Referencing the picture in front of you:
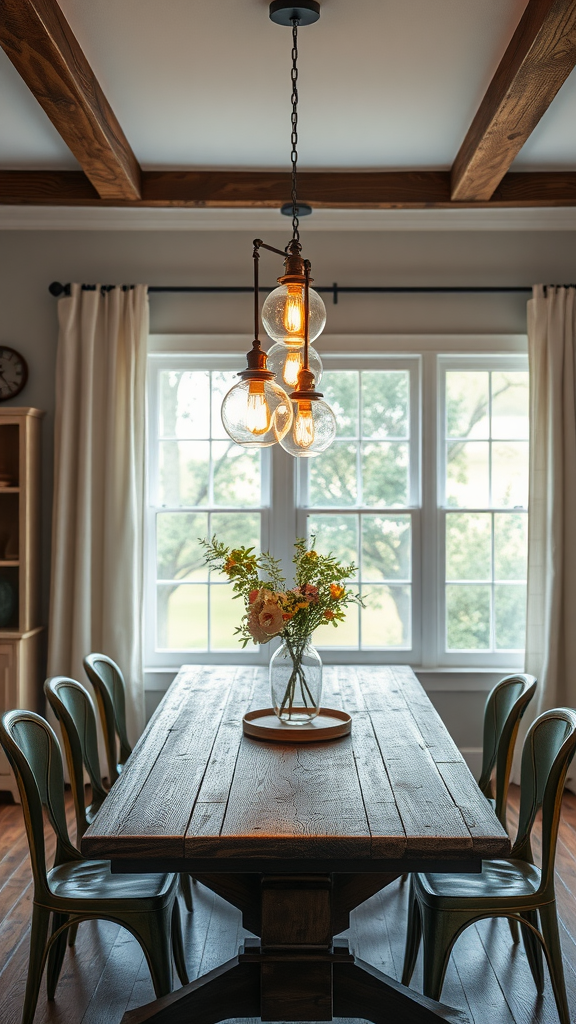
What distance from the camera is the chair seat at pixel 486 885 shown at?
7.66ft

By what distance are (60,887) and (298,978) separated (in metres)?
0.71

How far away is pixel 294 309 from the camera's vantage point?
2.74m

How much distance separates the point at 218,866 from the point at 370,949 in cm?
124

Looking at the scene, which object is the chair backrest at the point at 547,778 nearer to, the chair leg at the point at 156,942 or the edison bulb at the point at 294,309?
the chair leg at the point at 156,942

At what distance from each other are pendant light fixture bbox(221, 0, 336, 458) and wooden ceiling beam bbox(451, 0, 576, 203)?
27.9 inches

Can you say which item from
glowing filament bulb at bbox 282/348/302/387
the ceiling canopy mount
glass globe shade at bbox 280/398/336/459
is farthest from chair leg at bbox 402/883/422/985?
the ceiling canopy mount

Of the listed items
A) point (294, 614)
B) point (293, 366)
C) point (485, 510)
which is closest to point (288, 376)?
point (293, 366)

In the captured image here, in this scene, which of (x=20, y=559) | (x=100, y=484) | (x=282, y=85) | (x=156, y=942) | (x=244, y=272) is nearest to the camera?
(x=156, y=942)

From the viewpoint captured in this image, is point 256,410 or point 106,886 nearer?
point 106,886

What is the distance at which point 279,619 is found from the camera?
262cm

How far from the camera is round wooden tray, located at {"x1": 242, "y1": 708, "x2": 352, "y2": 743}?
8.80 feet

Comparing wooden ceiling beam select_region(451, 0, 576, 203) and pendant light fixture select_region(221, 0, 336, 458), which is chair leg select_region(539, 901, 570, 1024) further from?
wooden ceiling beam select_region(451, 0, 576, 203)

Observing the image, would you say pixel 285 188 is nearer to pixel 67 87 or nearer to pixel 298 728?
pixel 67 87

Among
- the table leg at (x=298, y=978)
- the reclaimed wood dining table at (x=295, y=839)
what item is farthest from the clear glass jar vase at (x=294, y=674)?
the table leg at (x=298, y=978)
